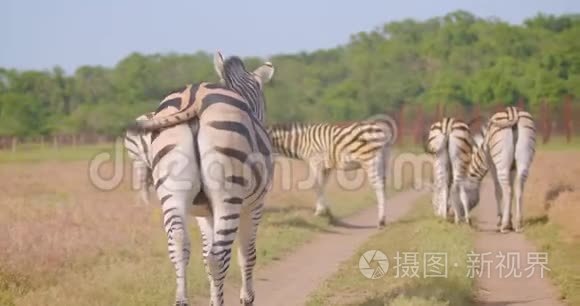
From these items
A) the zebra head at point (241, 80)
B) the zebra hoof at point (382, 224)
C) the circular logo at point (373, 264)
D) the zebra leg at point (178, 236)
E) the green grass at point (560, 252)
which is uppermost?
the zebra head at point (241, 80)

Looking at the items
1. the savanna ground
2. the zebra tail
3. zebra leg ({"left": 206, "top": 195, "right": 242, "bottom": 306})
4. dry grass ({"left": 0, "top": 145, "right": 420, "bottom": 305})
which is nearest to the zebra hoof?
the savanna ground

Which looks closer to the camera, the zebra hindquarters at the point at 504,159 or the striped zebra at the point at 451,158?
the zebra hindquarters at the point at 504,159

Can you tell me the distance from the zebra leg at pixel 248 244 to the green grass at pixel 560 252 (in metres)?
3.26

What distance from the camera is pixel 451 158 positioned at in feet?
48.9

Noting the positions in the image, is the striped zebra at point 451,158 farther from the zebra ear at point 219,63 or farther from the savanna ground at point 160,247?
the zebra ear at point 219,63

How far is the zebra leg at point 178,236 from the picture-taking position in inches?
251

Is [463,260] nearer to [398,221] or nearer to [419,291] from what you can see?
[419,291]

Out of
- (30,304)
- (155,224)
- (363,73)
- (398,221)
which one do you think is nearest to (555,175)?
(398,221)

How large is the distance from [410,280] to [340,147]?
25.6 feet

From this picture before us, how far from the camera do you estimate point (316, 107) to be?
2608 inches

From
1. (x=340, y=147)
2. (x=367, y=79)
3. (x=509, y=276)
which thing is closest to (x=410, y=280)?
(x=509, y=276)

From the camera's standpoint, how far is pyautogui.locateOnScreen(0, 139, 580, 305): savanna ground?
838cm

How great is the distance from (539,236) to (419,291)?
526 cm

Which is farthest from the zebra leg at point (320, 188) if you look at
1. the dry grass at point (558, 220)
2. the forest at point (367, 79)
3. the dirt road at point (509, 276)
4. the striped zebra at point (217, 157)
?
the forest at point (367, 79)
